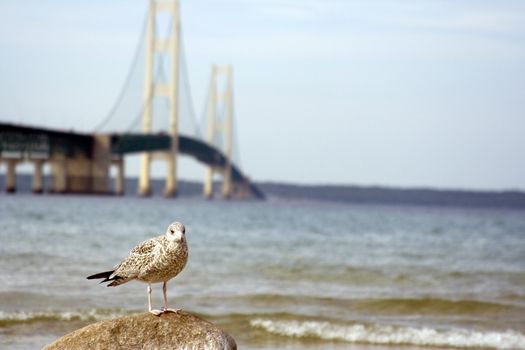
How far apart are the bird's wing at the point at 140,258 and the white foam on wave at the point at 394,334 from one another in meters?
3.77

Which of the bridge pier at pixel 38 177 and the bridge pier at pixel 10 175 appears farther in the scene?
the bridge pier at pixel 38 177

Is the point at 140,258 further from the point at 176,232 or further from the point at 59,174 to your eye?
the point at 59,174

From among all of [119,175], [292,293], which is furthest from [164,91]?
[292,293]

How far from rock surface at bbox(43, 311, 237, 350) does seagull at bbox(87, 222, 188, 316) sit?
1.03ft

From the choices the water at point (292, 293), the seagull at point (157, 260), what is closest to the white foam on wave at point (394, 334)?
the water at point (292, 293)

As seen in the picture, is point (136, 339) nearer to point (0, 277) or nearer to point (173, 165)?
point (0, 277)

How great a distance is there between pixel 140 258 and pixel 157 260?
0.36 ft

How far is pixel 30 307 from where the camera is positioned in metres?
9.35

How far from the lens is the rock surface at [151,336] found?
5105mm

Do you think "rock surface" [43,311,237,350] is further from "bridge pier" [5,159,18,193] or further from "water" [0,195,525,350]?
"bridge pier" [5,159,18,193]

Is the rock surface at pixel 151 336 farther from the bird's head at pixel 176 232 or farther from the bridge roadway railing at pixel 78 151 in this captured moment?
the bridge roadway railing at pixel 78 151

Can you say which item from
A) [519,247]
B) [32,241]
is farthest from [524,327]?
[519,247]

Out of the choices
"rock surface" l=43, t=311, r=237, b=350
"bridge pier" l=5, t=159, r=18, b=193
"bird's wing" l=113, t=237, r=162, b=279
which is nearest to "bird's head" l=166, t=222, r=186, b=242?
"bird's wing" l=113, t=237, r=162, b=279

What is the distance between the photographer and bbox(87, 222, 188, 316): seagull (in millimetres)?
4641
